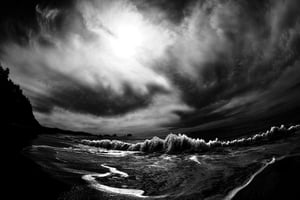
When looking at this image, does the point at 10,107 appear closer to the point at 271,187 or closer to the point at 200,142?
the point at 200,142

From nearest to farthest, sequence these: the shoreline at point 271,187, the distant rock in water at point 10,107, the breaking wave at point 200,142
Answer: the shoreline at point 271,187 → the breaking wave at point 200,142 → the distant rock in water at point 10,107

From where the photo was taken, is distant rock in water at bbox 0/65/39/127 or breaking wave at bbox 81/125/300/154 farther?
distant rock in water at bbox 0/65/39/127

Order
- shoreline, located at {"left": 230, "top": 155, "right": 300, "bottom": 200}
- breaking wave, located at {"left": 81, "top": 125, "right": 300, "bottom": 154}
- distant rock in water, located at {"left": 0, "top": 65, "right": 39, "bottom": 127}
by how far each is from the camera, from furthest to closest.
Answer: distant rock in water, located at {"left": 0, "top": 65, "right": 39, "bottom": 127}
breaking wave, located at {"left": 81, "top": 125, "right": 300, "bottom": 154}
shoreline, located at {"left": 230, "top": 155, "right": 300, "bottom": 200}

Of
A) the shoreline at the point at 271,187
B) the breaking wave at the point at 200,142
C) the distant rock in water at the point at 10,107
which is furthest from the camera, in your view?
the distant rock in water at the point at 10,107

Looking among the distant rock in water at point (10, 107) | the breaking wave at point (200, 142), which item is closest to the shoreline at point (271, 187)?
the breaking wave at point (200, 142)

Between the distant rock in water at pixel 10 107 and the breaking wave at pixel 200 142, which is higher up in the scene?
the distant rock in water at pixel 10 107

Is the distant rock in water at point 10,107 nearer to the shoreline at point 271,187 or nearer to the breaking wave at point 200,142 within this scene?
the breaking wave at point 200,142

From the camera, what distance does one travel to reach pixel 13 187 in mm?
2127

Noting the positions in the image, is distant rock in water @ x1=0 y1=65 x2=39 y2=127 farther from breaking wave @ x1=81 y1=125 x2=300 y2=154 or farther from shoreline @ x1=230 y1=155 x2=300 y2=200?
shoreline @ x1=230 y1=155 x2=300 y2=200

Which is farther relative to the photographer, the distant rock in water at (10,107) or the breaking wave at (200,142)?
the distant rock in water at (10,107)

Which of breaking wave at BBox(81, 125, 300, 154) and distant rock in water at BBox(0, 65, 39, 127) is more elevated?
distant rock in water at BBox(0, 65, 39, 127)

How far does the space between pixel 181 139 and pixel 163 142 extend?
1461 millimetres

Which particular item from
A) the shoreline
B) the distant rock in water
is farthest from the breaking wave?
the distant rock in water

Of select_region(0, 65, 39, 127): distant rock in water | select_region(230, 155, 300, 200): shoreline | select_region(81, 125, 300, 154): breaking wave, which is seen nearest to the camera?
select_region(230, 155, 300, 200): shoreline
